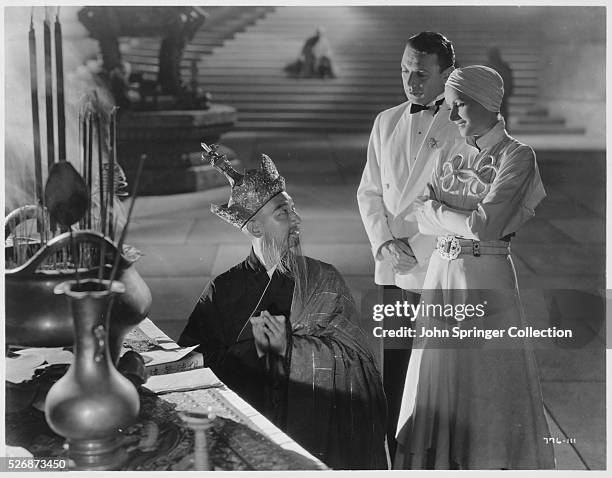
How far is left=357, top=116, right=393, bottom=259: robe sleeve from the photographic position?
2637mm

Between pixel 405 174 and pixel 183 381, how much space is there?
0.90 meters

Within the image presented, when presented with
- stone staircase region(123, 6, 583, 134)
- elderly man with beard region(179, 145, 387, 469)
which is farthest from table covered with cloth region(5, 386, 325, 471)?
stone staircase region(123, 6, 583, 134)

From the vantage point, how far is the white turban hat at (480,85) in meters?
2.47

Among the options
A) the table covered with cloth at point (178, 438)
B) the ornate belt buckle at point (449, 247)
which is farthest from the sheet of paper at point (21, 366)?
the ornate belt buckle at point (449, 247)

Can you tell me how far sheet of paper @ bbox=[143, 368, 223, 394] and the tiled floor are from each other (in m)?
0.29

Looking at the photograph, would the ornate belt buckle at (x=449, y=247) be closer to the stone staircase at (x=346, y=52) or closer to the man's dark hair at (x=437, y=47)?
the stone staircase at (x=346, y=52)

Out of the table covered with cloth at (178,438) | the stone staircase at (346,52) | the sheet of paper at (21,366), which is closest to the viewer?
the table covered with cloth at (178,438)

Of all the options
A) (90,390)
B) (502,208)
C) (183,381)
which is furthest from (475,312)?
(90,390)

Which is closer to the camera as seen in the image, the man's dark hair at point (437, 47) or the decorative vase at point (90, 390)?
the decorative vase at point (90, 390)

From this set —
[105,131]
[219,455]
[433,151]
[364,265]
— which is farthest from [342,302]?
[105,131]

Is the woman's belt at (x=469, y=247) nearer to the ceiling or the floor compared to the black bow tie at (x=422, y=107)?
nearer to the floor

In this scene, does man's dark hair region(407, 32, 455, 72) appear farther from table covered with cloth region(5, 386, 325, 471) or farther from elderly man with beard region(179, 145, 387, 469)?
table covered with cloth region(5, 386, 325, 471)

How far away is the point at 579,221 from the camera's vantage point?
2.72m

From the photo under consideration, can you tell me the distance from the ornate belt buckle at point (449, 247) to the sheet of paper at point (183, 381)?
0.76 metres
